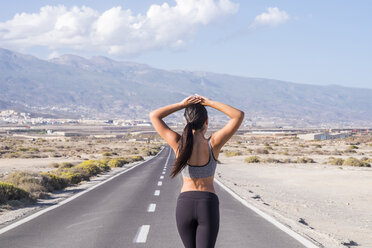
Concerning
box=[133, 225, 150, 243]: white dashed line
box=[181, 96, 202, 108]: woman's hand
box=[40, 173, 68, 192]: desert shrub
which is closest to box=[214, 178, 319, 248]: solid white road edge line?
box=[133, 225, 150, 243]: white dashed line

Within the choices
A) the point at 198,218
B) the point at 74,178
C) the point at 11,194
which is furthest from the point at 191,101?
the point at 74,178

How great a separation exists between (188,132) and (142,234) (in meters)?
5.12

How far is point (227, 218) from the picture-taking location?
37.1 ft

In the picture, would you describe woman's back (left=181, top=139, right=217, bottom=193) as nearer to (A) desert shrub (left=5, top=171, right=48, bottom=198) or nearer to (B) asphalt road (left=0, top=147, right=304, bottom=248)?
(B) asphalt road (left=0, top=147, right=304, bottom=248)

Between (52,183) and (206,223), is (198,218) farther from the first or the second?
(52,183)

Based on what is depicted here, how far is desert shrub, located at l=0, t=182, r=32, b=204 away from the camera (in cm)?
1416

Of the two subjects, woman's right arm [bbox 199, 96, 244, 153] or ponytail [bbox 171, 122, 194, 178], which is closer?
ponytail [bbox 171, 122, 194, 178]

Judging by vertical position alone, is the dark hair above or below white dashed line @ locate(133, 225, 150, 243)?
above

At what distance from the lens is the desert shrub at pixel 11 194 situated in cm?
1416

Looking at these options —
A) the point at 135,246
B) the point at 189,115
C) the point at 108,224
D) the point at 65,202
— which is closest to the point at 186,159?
the point at 189,115

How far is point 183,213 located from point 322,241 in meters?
5.27

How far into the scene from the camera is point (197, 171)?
4.63 meters

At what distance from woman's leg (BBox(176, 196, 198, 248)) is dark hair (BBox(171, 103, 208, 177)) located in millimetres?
311

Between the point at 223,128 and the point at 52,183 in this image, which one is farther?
the point at 52,183
